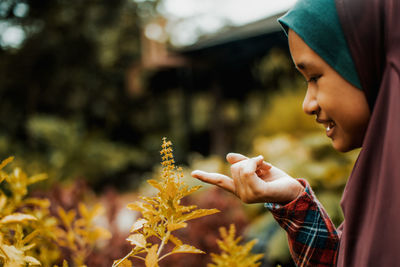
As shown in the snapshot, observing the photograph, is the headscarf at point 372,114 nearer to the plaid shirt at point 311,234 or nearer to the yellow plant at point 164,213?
the plaid shirt at point 311,234

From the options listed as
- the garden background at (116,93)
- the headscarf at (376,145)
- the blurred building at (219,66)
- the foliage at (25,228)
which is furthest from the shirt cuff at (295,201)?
the blurred building at (219,66)

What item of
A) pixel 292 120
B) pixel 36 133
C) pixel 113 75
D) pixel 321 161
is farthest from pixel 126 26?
pixel 321 161

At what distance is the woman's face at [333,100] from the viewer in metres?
0.76

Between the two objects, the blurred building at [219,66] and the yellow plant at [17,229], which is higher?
the blurred building at [219,66]

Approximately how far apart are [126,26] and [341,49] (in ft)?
41.1

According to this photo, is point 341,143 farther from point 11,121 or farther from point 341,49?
point 11,121

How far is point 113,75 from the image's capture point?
35.0 ft

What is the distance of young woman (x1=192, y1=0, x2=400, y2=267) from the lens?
2.12ft

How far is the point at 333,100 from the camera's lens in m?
0.77

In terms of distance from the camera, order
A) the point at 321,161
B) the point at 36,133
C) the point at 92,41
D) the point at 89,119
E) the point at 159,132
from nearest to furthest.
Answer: the point at 321,161, the point at 36,133, the point at 92,41, the point at 89,119, the point at 159,132

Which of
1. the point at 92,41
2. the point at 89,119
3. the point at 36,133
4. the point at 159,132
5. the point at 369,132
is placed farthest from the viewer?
the point at 159,132

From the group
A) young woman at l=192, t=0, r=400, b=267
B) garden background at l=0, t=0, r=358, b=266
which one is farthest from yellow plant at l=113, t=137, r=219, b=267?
garden background at l=0, t=0, r=358, b=266

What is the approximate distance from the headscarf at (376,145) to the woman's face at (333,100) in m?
0.03

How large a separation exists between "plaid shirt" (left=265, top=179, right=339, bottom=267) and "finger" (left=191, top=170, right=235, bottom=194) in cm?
16
